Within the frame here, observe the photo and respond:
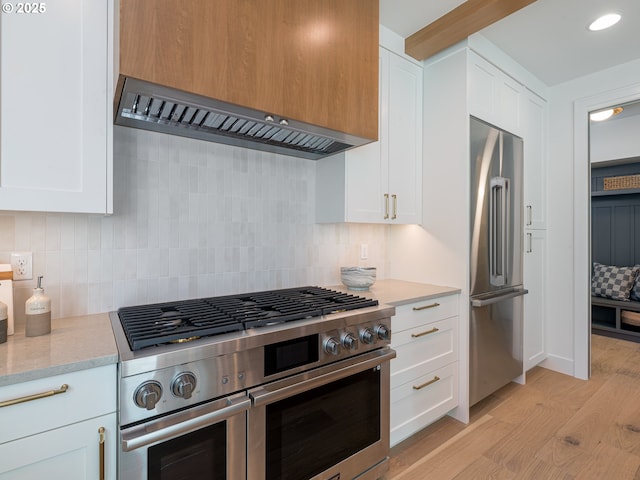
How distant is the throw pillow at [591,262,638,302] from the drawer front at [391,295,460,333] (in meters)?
3.29

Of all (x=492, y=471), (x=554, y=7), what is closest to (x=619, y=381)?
(x=492, y=471)

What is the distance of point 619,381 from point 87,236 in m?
4.01

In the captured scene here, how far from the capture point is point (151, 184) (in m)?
1.64

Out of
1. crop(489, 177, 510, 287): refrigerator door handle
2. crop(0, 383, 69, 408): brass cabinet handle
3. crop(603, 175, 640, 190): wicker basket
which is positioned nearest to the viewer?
crop(0, 383, 69, 408): brass cabinet handle

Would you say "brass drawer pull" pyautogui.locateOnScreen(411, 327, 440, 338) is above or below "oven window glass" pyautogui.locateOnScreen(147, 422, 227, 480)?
above

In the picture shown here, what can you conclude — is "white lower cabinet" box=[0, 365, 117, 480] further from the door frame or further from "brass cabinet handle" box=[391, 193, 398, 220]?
the door frame

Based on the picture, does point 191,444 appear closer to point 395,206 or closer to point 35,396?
point 35,396

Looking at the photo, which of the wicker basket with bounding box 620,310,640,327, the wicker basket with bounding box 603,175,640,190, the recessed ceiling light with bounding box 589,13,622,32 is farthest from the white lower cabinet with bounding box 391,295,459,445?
the wicker basket with bounding box 603,175,640,190

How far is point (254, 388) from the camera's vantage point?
1.22 metres

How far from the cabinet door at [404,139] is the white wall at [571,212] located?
1536 mm

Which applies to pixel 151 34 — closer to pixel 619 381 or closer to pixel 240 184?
pixel 240 184

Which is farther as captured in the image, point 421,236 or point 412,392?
point 421,236

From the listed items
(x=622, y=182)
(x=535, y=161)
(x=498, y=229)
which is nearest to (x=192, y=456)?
(x=498, y=229)

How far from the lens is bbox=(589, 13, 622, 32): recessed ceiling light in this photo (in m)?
2.12
